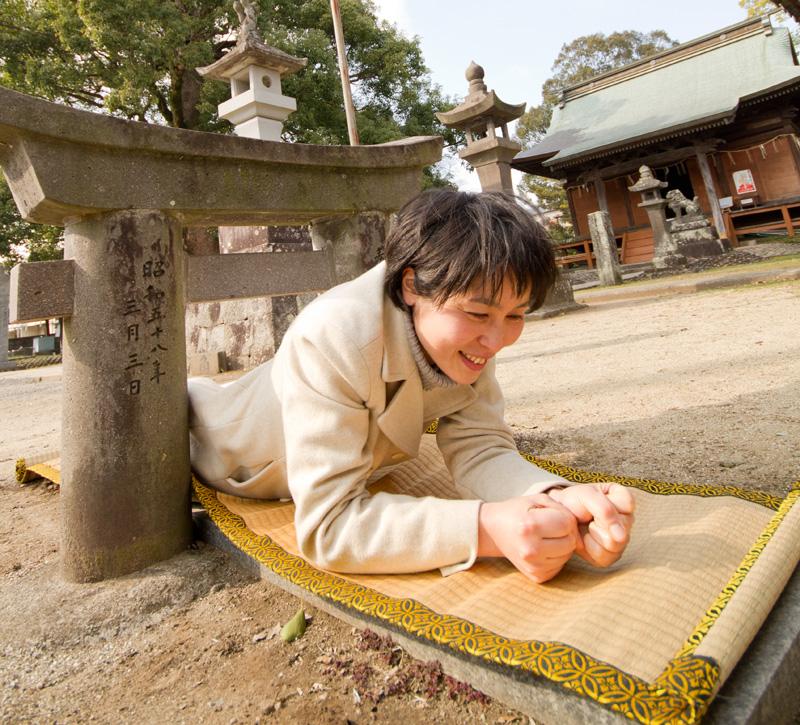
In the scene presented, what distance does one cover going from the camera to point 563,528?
3.74 ft

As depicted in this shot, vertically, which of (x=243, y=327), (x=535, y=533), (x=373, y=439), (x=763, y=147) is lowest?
(x=535, y=533)

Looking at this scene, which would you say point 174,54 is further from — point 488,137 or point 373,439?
point 373,439

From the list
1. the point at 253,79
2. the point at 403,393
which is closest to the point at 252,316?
the point at 253,79

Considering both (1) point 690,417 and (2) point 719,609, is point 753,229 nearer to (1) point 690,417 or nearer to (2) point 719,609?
(1) point 690,417

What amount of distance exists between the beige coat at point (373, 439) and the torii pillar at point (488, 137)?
283 inches

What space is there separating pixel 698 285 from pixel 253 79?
A: 702 cm

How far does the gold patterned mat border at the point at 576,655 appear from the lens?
0.81 meters

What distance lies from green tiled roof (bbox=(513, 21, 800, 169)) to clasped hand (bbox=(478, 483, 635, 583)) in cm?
1473

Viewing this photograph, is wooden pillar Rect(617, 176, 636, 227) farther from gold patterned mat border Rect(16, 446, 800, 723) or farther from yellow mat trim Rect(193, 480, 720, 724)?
yellow mat trim Rect(193, 480, 720, 724)

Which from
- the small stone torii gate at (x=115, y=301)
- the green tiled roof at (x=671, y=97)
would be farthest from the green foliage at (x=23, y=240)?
the small stone torii gate at (x=115, y=301)

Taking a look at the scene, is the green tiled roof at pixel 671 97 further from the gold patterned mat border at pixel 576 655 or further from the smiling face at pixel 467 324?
the gold patterned mat border at pixel 576 655

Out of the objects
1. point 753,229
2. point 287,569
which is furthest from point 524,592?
point 753,229

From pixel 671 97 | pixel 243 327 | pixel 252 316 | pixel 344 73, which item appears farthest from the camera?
pixel 671 97

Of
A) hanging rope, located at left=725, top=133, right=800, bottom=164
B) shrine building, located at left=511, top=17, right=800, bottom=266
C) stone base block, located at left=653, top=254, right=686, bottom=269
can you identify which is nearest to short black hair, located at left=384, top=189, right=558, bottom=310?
stone base block, located at left=653, top=254, right=686, bottom=269
